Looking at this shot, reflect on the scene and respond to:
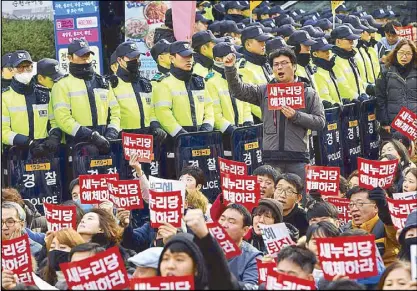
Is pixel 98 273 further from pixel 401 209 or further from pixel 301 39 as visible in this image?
pixel 301 39

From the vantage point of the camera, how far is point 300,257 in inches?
367

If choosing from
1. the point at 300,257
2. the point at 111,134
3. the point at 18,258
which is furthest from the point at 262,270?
the point at 111,134

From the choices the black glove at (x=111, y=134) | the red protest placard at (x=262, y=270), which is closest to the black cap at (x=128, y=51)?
the black glove at (x=111, y=134)

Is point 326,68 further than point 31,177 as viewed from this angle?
Yes

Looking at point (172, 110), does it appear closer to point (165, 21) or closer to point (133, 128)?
point (133, 128)

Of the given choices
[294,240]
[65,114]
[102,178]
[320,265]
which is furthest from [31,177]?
[320,265]

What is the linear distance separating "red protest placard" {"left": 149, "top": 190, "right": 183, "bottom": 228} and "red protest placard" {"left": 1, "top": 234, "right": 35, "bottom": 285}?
3.23 ft

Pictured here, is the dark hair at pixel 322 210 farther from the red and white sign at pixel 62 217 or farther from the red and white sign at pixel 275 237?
the red and white sign at pixel 62 217

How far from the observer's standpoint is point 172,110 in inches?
632

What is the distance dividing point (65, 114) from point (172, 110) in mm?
1224

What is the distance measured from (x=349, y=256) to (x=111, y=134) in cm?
637

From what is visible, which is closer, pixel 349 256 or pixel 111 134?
pixel 349 256

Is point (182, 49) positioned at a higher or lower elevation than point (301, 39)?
lower

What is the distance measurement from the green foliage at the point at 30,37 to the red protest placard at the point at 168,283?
15336mm
